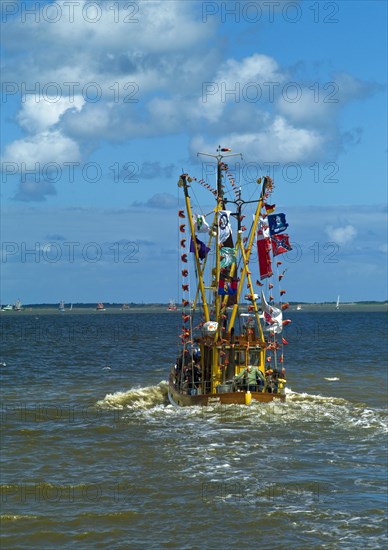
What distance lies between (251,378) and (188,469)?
1204cm

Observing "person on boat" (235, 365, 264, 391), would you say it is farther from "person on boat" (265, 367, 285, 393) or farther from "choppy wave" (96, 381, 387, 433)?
"choppy wave" (96, 381, 387, 433)

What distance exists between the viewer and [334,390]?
51.0 m

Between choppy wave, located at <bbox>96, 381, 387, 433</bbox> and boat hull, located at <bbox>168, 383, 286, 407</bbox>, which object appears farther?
boat hull, located at <bbox>168, 383, 286, 407</bbox>

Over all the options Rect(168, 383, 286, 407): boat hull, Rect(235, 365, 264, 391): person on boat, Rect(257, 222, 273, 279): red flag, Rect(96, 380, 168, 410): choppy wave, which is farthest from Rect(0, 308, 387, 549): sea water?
Rect(257, 222, 273, 279): red flag

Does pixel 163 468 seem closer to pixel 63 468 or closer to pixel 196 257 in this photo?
pixel 63 468

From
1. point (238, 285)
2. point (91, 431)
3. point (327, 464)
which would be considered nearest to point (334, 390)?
point (238, 285)

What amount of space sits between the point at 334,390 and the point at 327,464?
23.1 meters

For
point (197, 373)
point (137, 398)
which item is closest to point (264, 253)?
point (197, 373)

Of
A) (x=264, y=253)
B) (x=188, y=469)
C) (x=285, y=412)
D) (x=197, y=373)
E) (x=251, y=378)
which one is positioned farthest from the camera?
(x=197, y=373)

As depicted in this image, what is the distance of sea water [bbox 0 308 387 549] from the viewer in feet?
69.9

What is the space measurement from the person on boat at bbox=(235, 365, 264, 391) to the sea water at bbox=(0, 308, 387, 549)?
107cm

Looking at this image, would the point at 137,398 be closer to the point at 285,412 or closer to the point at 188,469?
the point at 285,412

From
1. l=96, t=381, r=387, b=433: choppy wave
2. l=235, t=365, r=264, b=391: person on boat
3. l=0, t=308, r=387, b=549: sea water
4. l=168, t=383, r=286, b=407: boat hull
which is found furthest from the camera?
l=235, t=365, r=264, b=391: person on boat

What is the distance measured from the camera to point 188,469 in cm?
2795
